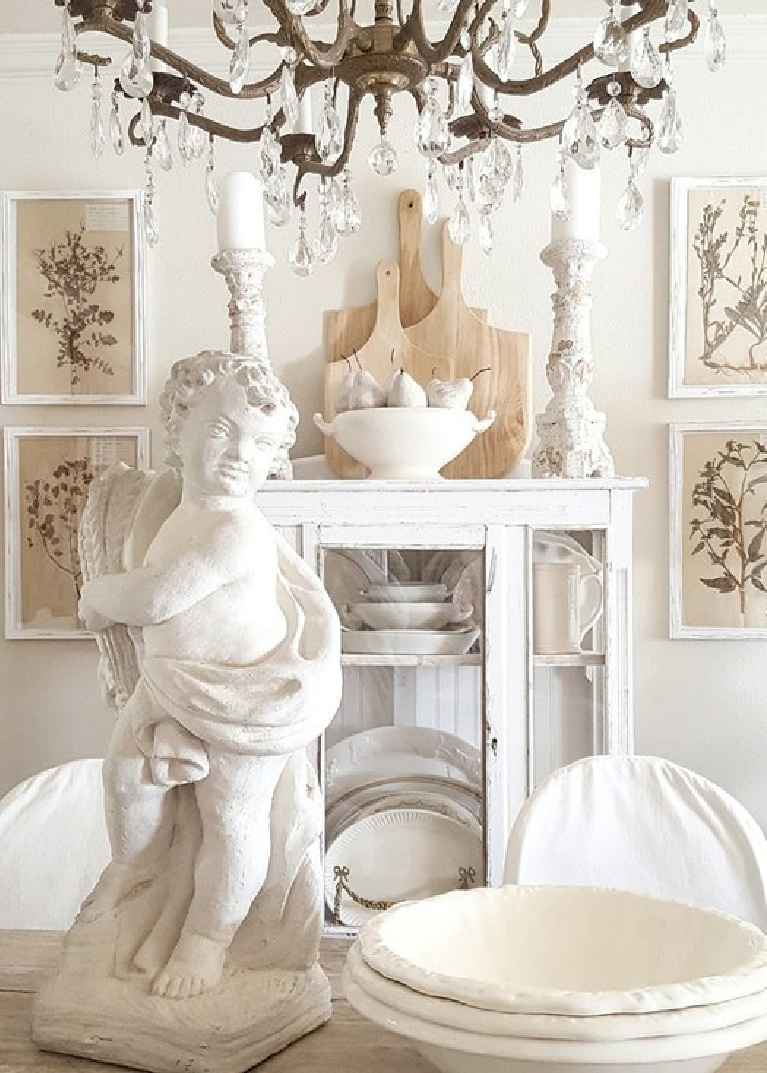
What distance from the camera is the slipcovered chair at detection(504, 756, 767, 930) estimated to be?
1.93 metres

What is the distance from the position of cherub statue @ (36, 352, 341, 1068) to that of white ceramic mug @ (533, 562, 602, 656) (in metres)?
1.39

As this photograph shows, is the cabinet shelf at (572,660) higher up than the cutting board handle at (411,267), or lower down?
lower down

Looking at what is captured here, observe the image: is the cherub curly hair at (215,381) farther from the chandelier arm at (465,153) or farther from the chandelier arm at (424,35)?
the chandelier arm at (465,153)

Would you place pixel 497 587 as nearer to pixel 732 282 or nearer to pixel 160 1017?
pixel 732 282

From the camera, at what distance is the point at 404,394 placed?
8.64ft

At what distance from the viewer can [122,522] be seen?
1.29 meters

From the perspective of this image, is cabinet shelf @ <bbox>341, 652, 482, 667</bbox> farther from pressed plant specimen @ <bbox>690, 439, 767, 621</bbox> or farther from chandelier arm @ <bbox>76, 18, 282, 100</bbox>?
chandelier arm @ <bbox>76, 18, 282, 100</bbox>

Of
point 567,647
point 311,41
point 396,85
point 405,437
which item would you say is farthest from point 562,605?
point 311,41

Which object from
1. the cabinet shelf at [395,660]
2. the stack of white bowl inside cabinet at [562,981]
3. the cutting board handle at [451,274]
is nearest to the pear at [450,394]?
the cutting board handle at [451,274]

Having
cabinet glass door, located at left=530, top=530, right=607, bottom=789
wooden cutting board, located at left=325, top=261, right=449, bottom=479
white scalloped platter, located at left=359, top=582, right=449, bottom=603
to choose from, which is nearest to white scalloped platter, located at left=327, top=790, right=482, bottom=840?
cabinet glass door, located at left=530, top=530, right=607, bottom=789

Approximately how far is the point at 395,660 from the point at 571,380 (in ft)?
2.33

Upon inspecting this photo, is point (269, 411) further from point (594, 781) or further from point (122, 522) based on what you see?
point (594, 781)

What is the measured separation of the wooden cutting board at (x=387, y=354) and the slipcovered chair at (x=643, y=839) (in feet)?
4.07

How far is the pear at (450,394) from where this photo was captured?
265cm
